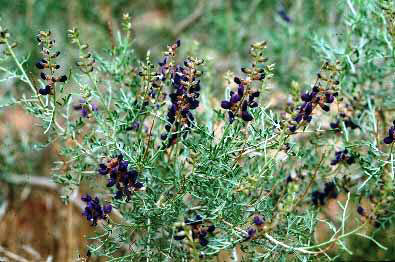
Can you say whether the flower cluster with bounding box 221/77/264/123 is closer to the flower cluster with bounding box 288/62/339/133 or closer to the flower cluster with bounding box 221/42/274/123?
the flower cluster with bounding box 221/42/274/123

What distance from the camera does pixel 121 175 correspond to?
169cm

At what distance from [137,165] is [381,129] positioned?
121cm

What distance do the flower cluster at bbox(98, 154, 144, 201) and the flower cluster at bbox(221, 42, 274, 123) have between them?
0.33m

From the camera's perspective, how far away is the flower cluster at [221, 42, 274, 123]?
5.14 feet

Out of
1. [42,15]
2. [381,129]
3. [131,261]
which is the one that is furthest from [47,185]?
[381,129]

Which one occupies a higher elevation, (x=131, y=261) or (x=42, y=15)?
(x=42, y=15)

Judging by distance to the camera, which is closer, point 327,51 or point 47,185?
point 327,51

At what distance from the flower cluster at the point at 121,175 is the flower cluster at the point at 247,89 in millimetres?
328

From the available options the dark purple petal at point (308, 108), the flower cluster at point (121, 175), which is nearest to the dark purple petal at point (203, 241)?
the flower cluster at point (121, 175)

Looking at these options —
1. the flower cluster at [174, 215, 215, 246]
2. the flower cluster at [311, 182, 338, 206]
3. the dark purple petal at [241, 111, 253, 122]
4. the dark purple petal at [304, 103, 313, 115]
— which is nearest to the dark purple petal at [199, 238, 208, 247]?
the flower cluster at [174, 215, 215, 246]

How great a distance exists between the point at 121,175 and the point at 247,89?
44 cm

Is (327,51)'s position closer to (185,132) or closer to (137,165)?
(185,132)

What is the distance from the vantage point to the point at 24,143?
9.44 feet

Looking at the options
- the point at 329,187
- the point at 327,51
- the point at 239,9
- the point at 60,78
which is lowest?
the point at 329,187
